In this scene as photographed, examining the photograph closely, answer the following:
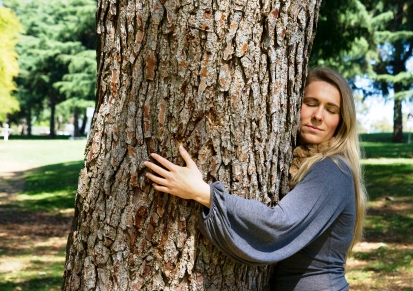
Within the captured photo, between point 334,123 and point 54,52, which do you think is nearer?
point 334,123

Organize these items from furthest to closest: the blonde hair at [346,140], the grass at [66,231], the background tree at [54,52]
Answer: the background tree at [54,52] → the grass at [66,231] → the blonde hair at [346,140]

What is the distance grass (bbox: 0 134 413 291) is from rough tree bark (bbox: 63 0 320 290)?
3.90 meters

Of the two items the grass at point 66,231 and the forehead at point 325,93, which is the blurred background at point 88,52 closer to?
the grass at point 66,231

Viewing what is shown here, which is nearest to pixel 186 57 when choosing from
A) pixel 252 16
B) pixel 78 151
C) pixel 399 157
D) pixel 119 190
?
pixel 252 16

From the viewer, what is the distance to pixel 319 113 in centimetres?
260

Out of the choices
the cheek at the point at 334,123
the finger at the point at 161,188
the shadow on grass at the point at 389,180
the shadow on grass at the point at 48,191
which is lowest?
the shadow on grass at the point at 48,191

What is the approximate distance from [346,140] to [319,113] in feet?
0.63

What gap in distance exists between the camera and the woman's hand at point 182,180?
7.30 feet

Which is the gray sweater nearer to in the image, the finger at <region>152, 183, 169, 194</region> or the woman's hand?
the woman's hand

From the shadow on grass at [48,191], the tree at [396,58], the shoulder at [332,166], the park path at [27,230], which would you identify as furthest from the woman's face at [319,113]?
the tree at [396,58]

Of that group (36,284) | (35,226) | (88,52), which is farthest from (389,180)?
(88,52)

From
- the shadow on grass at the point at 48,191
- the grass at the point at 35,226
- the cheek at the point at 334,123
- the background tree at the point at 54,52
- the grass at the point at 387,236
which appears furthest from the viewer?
the background tree at the point at 54,52

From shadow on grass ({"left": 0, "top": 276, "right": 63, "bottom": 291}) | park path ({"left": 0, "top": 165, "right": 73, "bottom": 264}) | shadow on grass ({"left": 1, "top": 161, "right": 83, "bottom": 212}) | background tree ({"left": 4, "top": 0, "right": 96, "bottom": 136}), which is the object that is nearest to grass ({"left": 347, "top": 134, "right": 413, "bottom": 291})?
shadow on grass ({"left": 0, "top": 276, "right": 63, "bottom": 291})

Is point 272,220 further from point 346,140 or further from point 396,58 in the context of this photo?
point 396,58
